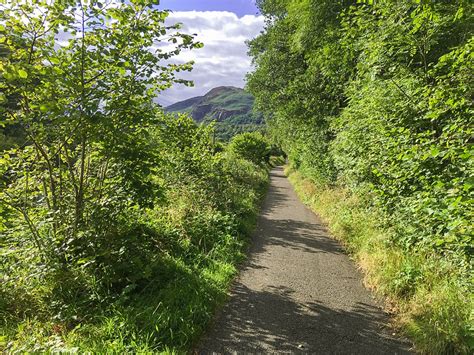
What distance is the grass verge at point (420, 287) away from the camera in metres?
3.33

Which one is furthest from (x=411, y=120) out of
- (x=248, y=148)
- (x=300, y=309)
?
(x=248, y=148)

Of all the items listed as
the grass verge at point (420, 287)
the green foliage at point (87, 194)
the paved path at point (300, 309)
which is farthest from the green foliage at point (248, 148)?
the green foliage at point (87, 194)

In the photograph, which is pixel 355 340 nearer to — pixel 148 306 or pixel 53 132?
pixel 148 306

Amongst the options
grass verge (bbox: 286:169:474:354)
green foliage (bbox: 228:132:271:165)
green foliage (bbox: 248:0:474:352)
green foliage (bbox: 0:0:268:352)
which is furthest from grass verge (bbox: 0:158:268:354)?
green foliage (bbox: 228:132:271:165)

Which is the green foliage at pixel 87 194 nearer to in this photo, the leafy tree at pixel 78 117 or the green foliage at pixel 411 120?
the leafy tree at pixel 78 117

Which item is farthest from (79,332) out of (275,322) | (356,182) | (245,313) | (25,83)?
(356,182)

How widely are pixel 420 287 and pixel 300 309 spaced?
1.76m

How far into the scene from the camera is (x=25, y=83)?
10.8ft

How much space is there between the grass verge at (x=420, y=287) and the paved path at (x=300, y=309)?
257 millimetres

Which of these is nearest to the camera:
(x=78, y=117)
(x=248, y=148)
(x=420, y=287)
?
(x=78, y=117)

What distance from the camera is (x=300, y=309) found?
14.4ft

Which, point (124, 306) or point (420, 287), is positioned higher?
point (420, 287)

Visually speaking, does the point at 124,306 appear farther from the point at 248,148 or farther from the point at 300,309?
the point at 248,148

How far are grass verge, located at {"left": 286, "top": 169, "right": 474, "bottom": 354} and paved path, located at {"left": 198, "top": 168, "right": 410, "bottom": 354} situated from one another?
0.26 meters
